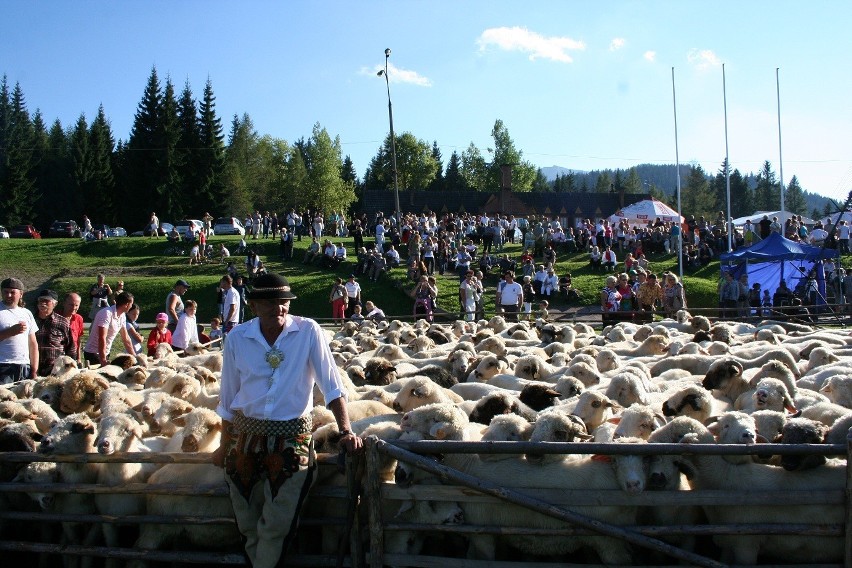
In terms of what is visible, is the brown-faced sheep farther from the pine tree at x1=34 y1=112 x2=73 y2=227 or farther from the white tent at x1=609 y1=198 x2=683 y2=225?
the pine tree at x1=34 y1=112 x2=73 y2=227

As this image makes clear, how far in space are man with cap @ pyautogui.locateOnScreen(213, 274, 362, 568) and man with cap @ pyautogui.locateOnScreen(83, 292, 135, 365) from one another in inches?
313

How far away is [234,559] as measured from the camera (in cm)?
578

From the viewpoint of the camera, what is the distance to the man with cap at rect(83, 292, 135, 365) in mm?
12539

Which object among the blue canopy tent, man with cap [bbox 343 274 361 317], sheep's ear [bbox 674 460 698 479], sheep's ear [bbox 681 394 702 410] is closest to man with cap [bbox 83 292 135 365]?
sheep's ear [bbox 681 394 702 410]

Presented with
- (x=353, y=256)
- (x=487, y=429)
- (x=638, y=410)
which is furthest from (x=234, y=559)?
(x=353, y=256)

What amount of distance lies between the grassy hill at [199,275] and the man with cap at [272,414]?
72.7ft

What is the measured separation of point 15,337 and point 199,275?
28701 millimetres

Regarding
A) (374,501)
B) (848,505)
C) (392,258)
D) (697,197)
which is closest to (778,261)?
(392,258)

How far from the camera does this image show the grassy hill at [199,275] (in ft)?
101

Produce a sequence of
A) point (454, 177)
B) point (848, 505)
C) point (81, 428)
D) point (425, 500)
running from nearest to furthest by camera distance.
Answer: point (848, 505) → point (425, 500) → point (81, 428) → point (454, 177)

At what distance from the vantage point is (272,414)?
5359 millimetres

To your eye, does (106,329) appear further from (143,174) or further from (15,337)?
(143,174)

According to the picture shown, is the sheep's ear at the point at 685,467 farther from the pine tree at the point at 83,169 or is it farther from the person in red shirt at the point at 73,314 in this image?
the pine tree at the point at 83,169

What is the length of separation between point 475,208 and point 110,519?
87954 mm
